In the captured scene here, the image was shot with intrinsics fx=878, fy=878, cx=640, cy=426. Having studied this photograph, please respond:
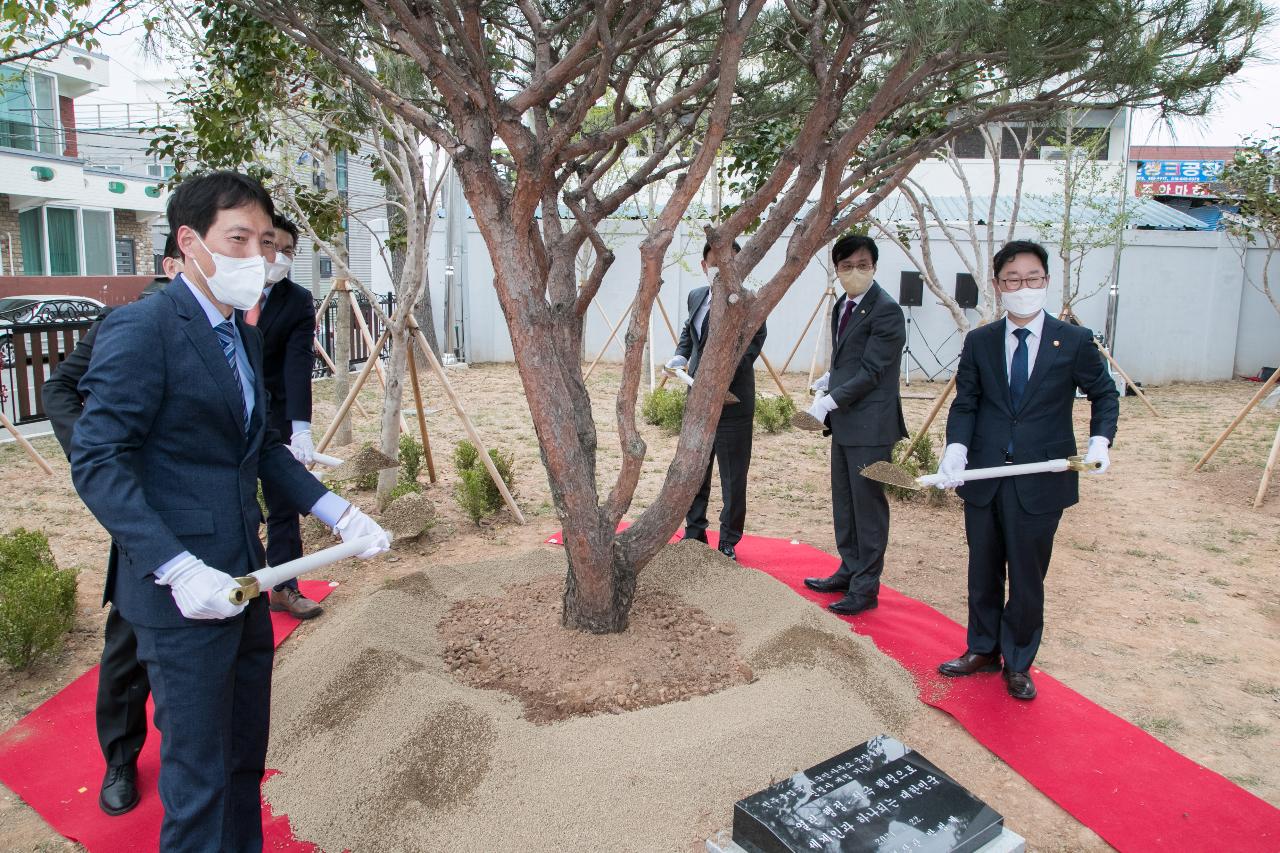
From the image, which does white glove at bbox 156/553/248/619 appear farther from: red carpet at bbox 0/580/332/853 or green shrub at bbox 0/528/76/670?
green shrub at bbox 0/528/76/670

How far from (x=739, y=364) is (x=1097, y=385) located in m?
1.54

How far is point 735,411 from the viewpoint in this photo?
13.5 ft

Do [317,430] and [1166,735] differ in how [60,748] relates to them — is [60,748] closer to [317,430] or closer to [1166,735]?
[1166,735]

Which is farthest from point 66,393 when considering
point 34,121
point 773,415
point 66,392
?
point 34,121

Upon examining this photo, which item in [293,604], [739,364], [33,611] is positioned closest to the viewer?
[33,611]

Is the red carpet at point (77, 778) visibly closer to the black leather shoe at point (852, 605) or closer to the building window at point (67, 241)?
the black leather shoe at point (852, 605)

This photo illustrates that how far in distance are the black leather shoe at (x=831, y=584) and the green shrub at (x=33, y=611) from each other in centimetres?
294

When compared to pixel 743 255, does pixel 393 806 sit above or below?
below

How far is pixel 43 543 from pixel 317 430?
389cm

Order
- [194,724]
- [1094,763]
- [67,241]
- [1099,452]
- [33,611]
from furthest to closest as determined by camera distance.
→ 1. [67,241]
2. [33,611]
3. [1099,452]
4. [1094,763]
5. [194,724]

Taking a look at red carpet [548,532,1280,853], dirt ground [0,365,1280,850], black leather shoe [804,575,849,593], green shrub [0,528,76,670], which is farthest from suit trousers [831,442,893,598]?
green shrub [0,528,76,670]

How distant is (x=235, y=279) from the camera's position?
1769 millimetres

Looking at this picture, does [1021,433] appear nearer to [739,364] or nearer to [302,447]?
[739,364]

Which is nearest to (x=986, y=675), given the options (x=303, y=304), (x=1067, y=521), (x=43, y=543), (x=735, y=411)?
(x=735, y=411)
